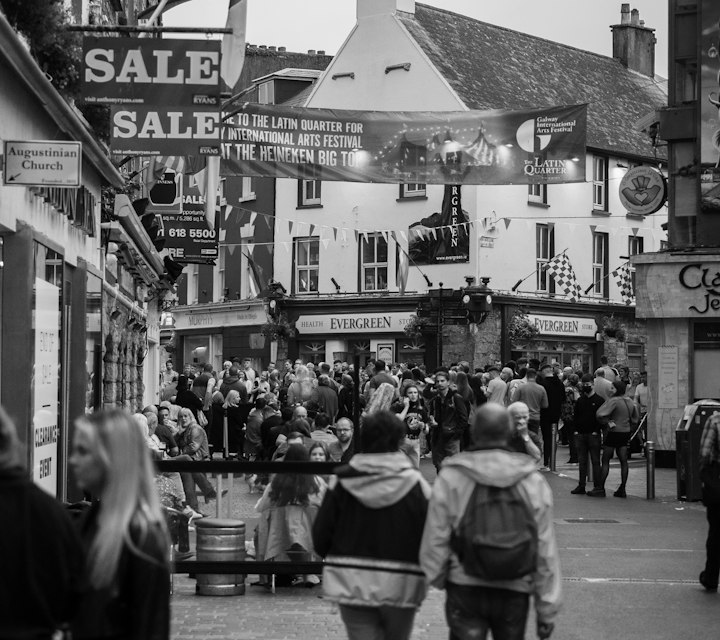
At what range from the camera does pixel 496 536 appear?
253 inches

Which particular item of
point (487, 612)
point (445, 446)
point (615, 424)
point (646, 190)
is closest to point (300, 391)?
point (646, 190)

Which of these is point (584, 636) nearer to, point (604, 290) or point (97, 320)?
point (97, 320)

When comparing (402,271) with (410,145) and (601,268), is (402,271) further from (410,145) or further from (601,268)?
(410,145)

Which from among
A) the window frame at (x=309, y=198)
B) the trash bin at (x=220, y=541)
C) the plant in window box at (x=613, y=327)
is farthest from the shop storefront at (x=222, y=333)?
the trash bin at (x=220, y=541)

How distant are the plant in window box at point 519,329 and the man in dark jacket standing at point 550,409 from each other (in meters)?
18.7

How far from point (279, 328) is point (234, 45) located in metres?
32.7

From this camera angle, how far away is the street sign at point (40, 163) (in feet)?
38.7

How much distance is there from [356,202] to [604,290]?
8.81 meters

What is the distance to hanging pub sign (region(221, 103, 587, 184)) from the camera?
28688 millimetres

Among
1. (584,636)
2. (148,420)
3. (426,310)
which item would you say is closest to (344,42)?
(426,310)

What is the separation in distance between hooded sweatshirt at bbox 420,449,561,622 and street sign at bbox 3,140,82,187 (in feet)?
20.5

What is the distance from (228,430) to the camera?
27.7 meters

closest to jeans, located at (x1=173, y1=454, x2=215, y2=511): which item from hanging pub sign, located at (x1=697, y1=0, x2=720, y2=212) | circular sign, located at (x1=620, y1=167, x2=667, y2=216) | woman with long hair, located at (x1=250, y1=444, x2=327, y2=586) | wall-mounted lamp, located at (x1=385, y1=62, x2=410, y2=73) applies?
woman with long hair, located at (x1=250, y1=444, x2=327, y2=586)

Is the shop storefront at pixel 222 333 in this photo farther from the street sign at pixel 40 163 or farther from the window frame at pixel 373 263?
the street sign at pixel 40 163
